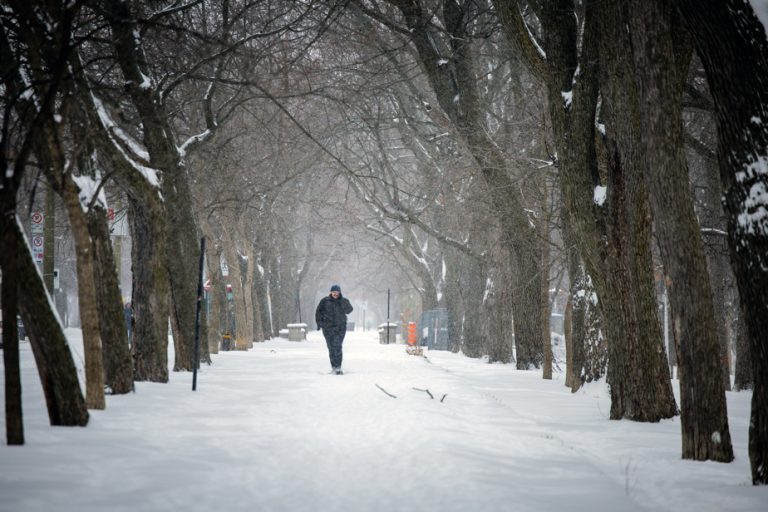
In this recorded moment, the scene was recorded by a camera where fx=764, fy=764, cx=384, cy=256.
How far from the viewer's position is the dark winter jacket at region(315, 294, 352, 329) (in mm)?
16328

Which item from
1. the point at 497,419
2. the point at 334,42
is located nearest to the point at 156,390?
the point at 497,419

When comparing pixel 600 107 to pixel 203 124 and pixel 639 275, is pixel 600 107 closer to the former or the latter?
pixel 639 275

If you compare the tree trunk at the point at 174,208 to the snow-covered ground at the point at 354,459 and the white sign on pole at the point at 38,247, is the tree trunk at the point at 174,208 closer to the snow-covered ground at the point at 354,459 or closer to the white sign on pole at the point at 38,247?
the snow-covered ground at the point at 354,459

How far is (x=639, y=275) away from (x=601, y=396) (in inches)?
154

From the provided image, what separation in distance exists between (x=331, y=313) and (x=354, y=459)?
32.8 feet

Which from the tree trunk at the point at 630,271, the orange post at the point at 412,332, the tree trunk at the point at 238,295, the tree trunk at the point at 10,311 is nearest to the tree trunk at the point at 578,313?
the tree trunk at the point at 630,271

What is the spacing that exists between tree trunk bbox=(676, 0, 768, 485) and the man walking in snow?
35.5ft

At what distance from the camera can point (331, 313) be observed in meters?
16.5

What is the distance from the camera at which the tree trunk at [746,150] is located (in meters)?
5.46

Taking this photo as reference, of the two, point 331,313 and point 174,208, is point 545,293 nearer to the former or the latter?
point 331,313

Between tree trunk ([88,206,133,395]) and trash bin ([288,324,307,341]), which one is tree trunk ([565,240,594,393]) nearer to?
tree trunk ([88,206,133,395])

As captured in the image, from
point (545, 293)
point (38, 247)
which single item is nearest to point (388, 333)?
point (38, 247)

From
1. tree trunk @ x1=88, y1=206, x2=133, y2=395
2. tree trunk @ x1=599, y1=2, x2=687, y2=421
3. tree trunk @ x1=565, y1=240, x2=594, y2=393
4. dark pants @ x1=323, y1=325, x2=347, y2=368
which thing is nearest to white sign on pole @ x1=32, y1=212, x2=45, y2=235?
dark pants @ x1=323, y1=325, x2=347, y2=368

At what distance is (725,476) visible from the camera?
245 inches
